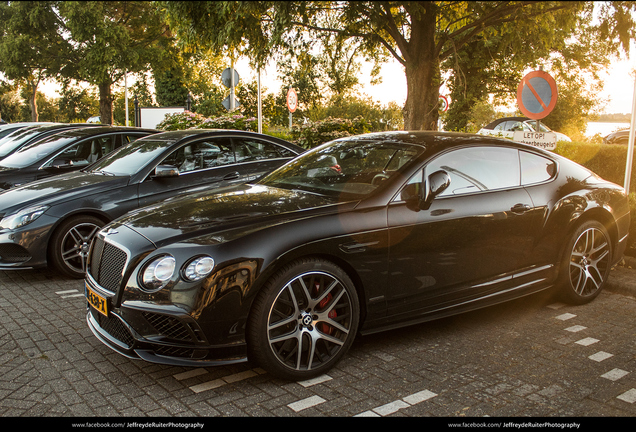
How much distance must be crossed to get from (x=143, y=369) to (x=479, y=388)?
2.23 m

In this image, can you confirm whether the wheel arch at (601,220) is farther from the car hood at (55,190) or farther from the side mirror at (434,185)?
the car hood at (55,190)

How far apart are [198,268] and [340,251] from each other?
94cm

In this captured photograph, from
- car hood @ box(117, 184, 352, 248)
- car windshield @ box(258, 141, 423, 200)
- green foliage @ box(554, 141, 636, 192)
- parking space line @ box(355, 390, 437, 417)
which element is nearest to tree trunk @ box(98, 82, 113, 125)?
car hood @ box(117, 184, 352, 248)

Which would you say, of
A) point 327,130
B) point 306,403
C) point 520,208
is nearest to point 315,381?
point 306,403

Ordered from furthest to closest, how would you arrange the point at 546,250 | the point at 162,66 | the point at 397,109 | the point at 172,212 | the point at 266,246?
the point at 397,109 → the point at 162,66 → the point at 546,250 → the point at 172,212 → the point at 266,246

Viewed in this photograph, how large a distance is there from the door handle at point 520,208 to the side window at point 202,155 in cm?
388

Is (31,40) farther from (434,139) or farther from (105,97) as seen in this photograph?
(434,139)

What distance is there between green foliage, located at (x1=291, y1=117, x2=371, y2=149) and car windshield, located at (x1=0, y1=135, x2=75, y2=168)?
554 cm

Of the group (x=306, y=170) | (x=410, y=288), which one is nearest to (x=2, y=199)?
(x=306, y=170)

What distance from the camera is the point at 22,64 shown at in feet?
11.8

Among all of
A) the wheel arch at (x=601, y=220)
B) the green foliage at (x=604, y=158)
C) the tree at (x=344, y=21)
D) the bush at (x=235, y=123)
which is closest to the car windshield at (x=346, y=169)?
the tree at (x=344, y=21)

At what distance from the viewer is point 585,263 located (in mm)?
5301

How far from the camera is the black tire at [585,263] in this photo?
16.8 ft

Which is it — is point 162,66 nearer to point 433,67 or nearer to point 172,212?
point 172,212
